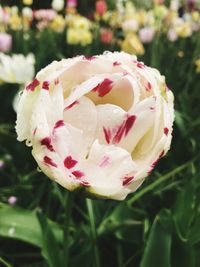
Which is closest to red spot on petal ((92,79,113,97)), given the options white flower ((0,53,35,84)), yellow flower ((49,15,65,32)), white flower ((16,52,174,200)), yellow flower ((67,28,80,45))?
white flower ((16,52,174,200))

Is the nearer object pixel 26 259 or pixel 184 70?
pixel 26 259

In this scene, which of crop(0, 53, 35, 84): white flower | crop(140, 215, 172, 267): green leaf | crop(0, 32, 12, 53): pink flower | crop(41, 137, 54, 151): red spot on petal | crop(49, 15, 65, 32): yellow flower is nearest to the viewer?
crop(41, 137, 54, 151): red spot on petal

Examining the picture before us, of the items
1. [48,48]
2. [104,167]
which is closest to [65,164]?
[104,167]

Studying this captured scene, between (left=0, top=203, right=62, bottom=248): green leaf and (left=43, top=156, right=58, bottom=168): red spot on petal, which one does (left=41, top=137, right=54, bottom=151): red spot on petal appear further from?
(left=0, top=203, right=62, bottom=248): green leaf

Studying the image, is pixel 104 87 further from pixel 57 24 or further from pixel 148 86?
pixel 57 24

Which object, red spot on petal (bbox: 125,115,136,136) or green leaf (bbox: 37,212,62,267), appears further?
green leaf (bbox: 37,212,62,267)

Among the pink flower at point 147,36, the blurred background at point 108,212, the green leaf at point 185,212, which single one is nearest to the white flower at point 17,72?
the blurred background at point 108,212

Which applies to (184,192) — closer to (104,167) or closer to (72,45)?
(104,167)

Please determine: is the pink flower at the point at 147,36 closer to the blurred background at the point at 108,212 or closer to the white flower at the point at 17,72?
the blurred background at the point at 108,212
